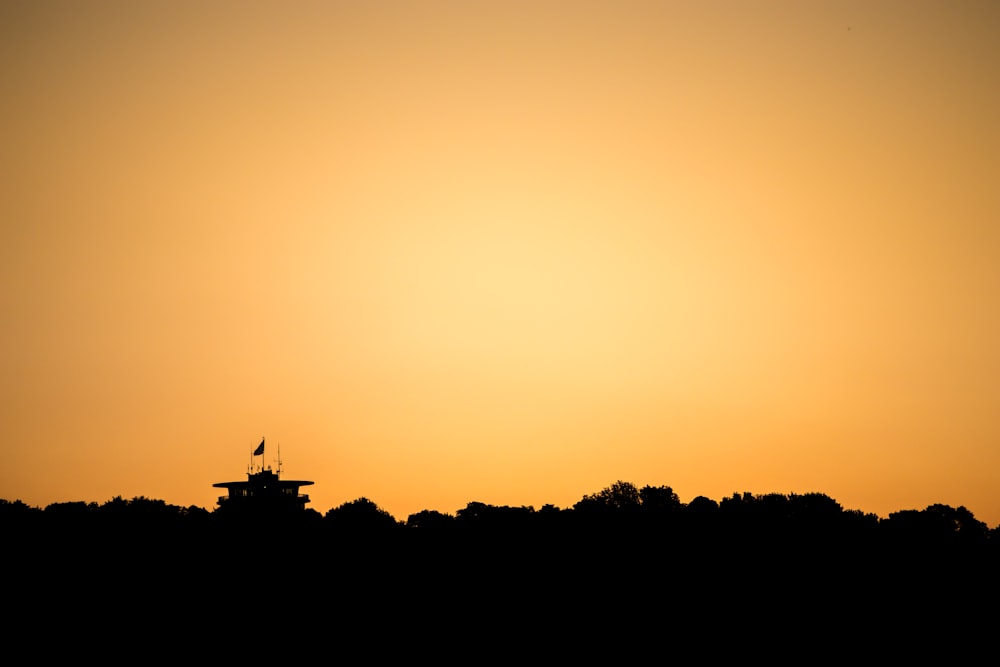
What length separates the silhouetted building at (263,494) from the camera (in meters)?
182

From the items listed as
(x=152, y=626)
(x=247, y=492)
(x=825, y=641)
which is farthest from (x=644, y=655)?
(x=247, y=492)

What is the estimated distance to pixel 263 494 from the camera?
182 m

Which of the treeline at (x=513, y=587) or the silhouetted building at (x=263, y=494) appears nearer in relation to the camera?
the treeline at (x=513, y=587)

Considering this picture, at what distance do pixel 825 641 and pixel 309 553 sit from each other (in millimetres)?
62957

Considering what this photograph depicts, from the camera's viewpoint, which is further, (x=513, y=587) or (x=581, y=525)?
(x=581, y=525)

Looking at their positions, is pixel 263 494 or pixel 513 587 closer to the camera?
pixel 513 587

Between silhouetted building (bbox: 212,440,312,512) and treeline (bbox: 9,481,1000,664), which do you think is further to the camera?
silhouetted building (bbox: 212,440,312,512)

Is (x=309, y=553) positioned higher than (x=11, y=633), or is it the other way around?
(x=309, y=553)

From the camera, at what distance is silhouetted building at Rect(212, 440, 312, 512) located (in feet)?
596

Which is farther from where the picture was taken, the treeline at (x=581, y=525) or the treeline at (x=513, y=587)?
the treeline at (x=581, y=525)

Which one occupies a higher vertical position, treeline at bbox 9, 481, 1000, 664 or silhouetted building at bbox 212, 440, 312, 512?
silhouetted building at bbox 212, 440, 312, 512

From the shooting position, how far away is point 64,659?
110188mm

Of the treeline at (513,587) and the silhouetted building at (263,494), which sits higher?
the silhouetted building at (263,494)

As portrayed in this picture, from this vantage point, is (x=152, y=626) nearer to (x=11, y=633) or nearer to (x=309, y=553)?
(x=11, y=633)
